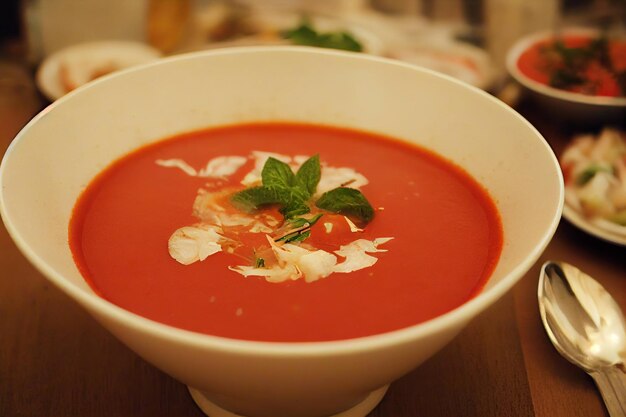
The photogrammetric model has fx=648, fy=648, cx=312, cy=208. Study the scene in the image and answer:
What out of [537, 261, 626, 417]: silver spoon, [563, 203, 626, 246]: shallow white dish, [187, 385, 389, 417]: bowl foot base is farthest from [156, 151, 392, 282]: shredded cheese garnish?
[563, 203, 626, 246]: shallow white dish

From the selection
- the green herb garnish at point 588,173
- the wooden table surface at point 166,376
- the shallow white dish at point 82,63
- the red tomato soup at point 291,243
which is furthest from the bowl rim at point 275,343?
the shallow white dish at point 82,63

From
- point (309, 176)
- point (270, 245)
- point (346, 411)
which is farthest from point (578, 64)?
point (346, 411)

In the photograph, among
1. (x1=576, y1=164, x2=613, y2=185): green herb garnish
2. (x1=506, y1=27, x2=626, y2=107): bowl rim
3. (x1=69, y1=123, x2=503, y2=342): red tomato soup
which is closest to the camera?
(x1=69, y1=123, x2=503, y2=342): red tomato soup

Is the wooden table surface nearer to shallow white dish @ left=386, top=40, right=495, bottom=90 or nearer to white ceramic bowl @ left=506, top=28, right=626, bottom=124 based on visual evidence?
white ceramic bowl @ left=506, top=28, right=626, bottom=124

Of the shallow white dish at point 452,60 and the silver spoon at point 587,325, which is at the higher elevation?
the silver spoon at point 587,325

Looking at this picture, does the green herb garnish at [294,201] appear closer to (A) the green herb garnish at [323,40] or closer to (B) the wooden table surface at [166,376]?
(B) the wooden table surface at [166,376]

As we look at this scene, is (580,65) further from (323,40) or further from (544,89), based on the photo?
(323,40)

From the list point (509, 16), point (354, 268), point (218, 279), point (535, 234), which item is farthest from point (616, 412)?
point (509, 16)
